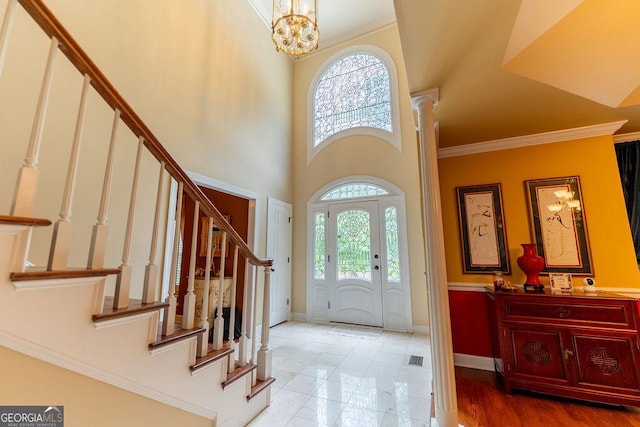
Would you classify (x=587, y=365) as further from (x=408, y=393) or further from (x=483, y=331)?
(x=408, y=393)

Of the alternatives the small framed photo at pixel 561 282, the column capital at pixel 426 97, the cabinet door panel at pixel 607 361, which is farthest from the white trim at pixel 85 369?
the small framed photo at pixel 561 282

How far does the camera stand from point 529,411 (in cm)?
205

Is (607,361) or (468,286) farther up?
(468,286)

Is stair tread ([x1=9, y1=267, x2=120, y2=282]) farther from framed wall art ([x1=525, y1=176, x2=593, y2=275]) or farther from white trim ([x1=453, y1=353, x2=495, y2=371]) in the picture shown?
framed wall art ([x1=525, y1=176, x2=593, y2=275])

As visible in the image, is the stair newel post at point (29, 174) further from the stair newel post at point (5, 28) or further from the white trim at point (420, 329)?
the white trim at point (420, 329)

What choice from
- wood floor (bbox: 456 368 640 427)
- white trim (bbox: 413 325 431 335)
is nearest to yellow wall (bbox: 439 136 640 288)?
wood floor (bbox: 456 368 640 427)

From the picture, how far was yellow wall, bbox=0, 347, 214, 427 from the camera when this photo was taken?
88 centimetres

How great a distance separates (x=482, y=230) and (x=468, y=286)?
0.64m

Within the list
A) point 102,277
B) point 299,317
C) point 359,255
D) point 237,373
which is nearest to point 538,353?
point 237,373

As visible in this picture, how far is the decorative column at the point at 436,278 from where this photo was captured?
181 cm

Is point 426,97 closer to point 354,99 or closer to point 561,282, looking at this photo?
point 561,282

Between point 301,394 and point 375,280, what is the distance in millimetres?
2339

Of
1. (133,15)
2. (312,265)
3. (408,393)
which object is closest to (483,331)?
(408,393)

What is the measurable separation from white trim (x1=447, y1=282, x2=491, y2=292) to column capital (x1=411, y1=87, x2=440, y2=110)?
1.96m
